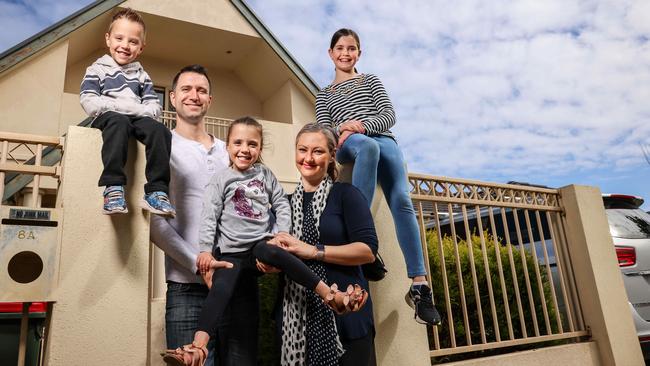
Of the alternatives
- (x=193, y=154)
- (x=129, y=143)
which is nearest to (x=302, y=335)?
(x=193, y=154)

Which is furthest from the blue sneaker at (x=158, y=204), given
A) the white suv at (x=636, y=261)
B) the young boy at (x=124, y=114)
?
the white suv at (x=636, y=261)

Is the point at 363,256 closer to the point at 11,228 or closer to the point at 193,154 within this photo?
the point at 193,154

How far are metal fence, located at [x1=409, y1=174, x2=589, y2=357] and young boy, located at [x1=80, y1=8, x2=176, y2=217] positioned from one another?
2492 mm

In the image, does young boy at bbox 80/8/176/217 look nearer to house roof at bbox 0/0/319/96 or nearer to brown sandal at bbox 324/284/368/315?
brown sandal at bbox 324/284/368/315

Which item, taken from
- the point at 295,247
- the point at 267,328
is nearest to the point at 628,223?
the point at 267,328

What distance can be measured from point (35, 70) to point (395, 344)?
328 inches

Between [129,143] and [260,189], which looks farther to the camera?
[129,143]

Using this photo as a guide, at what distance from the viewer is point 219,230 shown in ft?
7.05

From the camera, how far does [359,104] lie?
3246 mm

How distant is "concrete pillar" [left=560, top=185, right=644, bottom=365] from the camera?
4.79 metres

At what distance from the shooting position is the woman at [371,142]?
2980 millimetres

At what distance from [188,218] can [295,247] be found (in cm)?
62

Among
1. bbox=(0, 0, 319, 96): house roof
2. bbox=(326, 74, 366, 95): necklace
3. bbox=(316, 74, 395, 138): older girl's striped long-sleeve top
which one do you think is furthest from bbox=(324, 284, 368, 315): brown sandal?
bbox=(0, 0, 319, 96): house roof

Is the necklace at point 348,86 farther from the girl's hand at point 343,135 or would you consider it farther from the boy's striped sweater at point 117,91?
the boy's striped sweater at point 117,91
